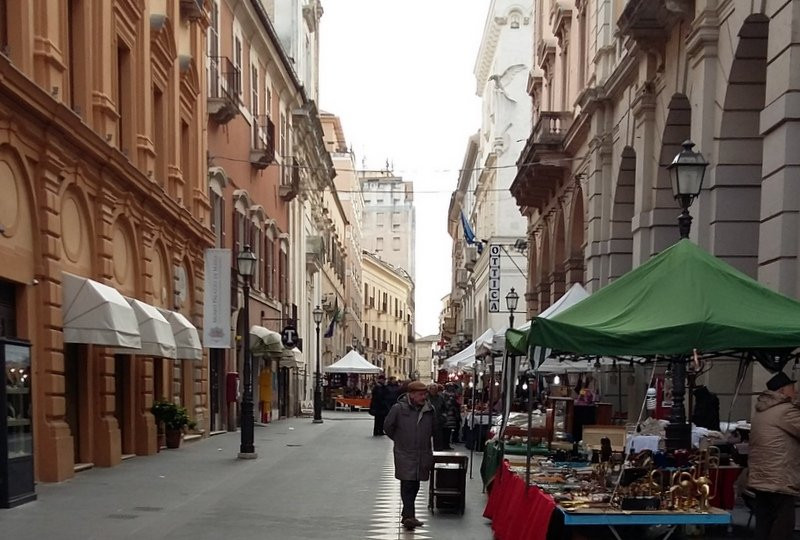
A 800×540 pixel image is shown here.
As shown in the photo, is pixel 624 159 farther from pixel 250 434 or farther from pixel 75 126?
pixel 75 126

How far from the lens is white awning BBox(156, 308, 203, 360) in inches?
877

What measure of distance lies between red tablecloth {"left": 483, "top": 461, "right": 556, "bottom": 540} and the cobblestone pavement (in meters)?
0.39

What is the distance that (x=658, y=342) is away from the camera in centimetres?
907

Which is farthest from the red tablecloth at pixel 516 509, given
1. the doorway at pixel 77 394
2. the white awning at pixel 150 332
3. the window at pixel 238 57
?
the window at pixel 238 57

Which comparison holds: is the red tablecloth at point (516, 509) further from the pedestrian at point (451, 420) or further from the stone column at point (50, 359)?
the pedestrian at point (451, 420)

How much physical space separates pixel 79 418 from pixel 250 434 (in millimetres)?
4191

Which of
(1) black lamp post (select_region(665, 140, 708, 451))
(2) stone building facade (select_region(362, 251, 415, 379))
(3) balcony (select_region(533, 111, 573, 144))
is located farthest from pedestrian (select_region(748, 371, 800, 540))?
(2) stone building facade (select_region(362, 251, 415, 379))

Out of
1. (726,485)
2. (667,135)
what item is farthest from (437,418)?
(667,135)

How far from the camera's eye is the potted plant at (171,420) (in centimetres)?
2192

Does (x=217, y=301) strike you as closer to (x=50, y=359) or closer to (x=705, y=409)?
(x=50, y=359)

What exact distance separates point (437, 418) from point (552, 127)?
1979 centimetres

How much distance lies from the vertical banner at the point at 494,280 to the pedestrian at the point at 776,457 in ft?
123

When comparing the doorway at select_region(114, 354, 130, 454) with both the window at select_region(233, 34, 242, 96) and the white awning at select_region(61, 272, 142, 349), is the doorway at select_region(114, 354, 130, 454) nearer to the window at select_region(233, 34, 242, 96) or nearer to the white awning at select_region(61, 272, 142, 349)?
the white awning at select_region(61, 272, 142, 349)

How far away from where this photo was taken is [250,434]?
20938 mm
